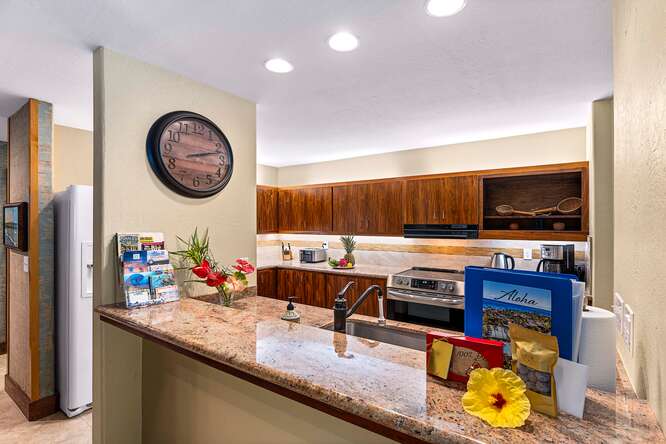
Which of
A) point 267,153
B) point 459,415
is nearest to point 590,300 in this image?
point 459,415

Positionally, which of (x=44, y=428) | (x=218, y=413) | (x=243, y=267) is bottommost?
(x=44, y=428)

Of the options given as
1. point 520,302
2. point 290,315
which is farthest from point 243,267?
point 520,302

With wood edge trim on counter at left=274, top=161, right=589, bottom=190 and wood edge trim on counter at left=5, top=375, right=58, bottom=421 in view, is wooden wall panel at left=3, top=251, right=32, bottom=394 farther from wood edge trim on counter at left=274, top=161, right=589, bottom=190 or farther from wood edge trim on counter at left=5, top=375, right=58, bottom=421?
wood edge trim on counter at left=274, top=161, right=589, bottom=190

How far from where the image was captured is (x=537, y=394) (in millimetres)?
758

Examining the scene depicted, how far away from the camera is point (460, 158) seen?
396 cm

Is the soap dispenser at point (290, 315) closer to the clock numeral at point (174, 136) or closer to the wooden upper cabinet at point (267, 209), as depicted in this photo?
the clock numeral at point (174, 136)

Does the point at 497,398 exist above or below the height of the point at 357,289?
above

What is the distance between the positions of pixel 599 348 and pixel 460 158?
132 inches

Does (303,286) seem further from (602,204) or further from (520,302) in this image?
(520,302)

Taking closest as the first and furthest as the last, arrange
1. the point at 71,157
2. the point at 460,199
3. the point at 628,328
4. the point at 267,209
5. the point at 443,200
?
1. the point at 628,328
2. the point at 71,157
3. the point at 460,199
4. the point at 443,200
5. the point at 267,209

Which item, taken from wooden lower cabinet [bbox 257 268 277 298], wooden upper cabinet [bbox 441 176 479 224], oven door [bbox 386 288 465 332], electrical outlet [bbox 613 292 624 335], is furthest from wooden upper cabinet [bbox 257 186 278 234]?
electrical outlet [bbox 613 292 624 335]

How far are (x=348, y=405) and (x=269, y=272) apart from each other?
12.6 ft

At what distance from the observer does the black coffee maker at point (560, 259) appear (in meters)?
3.07

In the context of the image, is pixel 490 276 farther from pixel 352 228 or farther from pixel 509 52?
pixel 352 228
